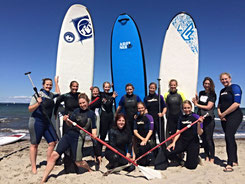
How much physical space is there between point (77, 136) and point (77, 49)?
253 centimetres

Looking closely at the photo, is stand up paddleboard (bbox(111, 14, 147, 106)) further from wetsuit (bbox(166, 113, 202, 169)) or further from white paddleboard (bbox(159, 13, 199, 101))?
wetsuit (bbox(166, 113, 202, 169))

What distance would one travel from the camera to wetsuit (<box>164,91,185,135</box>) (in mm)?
3119

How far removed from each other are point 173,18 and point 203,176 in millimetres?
3669

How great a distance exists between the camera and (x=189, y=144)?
8.96ft

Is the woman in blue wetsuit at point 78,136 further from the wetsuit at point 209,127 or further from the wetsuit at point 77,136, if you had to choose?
the wetsuit at point 209,127

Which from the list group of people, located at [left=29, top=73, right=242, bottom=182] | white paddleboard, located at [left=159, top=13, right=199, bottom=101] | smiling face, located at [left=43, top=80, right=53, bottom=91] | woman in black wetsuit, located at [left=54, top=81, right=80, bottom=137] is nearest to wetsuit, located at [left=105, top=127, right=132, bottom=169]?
group of people, located at [left=29, top=73, right=242, bottom=182]

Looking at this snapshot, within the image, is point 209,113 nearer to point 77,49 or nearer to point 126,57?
point 126,57

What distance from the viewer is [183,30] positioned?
443 centimetres

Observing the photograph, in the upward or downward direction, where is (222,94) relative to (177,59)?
downward

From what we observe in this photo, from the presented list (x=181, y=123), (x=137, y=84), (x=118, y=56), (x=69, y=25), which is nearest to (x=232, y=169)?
(x=181, y=123)

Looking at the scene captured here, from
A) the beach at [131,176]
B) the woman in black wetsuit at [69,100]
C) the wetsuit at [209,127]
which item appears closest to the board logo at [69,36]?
the woman in black wetsuit at [69,100]

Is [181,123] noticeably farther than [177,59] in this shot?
No

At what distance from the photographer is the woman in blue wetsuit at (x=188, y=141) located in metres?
2.69

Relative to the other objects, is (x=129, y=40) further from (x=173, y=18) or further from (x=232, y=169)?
(x=232, y=169)
